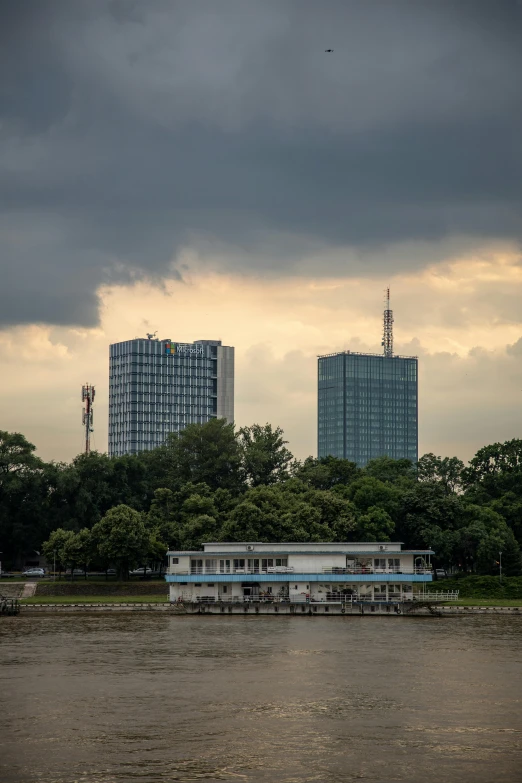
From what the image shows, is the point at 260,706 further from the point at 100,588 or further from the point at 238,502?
the point at 238,502

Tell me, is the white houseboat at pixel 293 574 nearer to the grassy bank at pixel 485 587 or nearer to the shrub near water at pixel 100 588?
the grassy bank at pixel 485 587

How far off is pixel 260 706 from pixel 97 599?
6845 centimetres

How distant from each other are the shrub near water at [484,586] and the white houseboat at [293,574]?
8914 millimetres

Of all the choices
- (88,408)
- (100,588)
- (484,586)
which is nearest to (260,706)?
(484,586)

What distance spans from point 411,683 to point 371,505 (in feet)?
253

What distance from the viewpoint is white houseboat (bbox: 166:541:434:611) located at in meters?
106

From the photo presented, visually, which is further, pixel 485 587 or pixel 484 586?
pixel 484 586

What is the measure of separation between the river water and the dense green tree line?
40134mm

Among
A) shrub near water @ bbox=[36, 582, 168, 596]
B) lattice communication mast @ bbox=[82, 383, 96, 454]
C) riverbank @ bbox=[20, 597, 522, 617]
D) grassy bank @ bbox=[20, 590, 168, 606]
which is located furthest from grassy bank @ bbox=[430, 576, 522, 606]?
lattice communication mast @ bbox=[82, 383, 96, 454]

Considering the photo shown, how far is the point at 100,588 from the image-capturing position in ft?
398

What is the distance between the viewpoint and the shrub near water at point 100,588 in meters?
120

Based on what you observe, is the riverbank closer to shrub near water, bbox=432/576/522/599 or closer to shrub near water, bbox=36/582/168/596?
shrub near water, bbox=432/576/522/599

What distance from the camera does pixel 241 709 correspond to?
49250 mm

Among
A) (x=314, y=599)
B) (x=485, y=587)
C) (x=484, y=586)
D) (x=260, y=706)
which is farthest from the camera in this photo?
(x=484, y=586)
